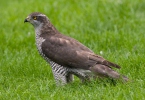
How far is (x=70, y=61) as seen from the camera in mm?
8672

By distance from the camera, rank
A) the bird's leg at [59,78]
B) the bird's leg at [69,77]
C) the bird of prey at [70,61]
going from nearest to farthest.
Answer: the bird of prey at [70,61]
the bird's leg at [59,78]
the bird's leg at [69,77]

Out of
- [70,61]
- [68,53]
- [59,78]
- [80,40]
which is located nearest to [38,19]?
[68,53]

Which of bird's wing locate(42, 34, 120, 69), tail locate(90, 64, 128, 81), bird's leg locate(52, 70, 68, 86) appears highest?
bird's wing locate(42, 34, 120, 69)

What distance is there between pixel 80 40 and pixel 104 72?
3.22 m

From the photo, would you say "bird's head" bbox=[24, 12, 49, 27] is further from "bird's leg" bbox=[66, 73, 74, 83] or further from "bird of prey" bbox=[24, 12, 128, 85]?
"bird's leg" bbox=[66, 73, 74, 83]

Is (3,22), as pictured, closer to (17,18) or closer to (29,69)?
(17,18)

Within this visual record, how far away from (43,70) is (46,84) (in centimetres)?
101

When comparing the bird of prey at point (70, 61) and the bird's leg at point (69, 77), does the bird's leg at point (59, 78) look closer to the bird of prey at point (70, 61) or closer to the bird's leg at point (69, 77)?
the bird of prey at point (70, 61)

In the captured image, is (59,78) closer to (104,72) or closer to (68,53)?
(68,53)

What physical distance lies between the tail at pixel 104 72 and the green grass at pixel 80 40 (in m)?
0.11

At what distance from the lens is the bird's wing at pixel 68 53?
863 centimetres

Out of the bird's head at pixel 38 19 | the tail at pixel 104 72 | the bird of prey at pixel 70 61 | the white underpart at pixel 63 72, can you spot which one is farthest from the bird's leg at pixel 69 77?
the bird's head at pixel 38 19

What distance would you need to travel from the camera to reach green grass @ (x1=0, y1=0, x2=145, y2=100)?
8109mm

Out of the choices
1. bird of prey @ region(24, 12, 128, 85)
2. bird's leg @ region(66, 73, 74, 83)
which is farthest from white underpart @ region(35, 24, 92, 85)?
bird's leg @ region(66, 73, 74, 83)
